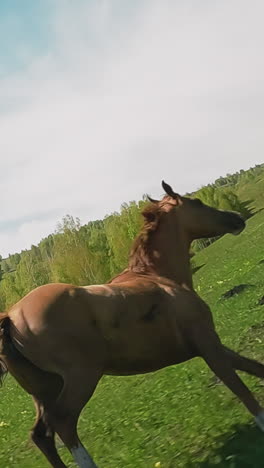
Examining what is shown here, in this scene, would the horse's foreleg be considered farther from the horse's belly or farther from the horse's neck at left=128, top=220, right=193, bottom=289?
the horse's neck at left=128, top=220, right=193, bottom=289

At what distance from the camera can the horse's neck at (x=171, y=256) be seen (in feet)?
27.8

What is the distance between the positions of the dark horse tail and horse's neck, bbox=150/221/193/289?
2209mm

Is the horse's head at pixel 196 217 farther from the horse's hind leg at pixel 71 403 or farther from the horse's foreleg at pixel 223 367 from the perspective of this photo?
the horse's hind leg at pixel 71 403

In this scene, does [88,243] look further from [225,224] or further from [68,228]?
[225,224]

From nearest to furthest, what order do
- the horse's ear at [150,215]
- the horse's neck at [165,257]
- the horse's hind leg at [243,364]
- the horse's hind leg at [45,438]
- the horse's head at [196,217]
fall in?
the horse's hind leg at [45,438]
the horse's hind leg at [243,364]
the horse's neck at [165,257]
the horse's ear at [150,215]
the horse's head at [196,217]

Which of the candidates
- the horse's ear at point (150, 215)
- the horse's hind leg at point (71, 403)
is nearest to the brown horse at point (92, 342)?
the horse's hind leg at point (71, 403)

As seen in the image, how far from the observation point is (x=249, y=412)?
7.44 m

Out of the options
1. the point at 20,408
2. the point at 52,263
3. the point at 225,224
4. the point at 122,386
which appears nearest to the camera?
the point at 225,224

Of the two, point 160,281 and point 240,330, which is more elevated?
point 160,281

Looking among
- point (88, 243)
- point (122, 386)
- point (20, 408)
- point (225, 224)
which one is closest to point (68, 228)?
point (88, 243)

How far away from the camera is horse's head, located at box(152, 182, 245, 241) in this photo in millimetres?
8977

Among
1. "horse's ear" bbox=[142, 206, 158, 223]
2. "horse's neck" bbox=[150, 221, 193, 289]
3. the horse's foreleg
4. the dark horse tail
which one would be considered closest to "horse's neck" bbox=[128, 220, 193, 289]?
"horse's neck" bbox=[150, 221, 193, 289]

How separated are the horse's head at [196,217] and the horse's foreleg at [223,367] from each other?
84.5 inches

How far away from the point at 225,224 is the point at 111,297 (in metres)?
3.12
